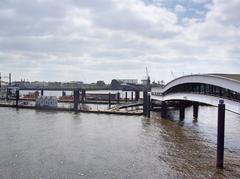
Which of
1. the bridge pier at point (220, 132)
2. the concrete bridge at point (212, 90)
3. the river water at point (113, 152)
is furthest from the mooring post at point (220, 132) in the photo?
the concrete bridge at point (212, 90)

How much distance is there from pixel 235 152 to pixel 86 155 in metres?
19.0

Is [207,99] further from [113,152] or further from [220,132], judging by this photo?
[113,152]

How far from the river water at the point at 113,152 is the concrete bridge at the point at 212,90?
6227mm

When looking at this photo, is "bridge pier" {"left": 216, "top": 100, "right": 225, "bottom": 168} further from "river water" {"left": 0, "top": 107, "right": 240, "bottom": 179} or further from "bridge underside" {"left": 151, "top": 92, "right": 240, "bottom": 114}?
"bridge underside" {"left": 151, "top": 92, "right": 240, "bottom": 114}

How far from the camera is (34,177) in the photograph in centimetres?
3014

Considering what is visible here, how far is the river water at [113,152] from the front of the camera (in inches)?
1265

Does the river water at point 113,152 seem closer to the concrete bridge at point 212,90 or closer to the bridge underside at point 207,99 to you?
the bridge underside at point 207,99

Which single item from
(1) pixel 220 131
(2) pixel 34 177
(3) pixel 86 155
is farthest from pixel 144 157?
(2) pixel 34 177

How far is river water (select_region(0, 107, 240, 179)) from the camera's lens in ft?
105

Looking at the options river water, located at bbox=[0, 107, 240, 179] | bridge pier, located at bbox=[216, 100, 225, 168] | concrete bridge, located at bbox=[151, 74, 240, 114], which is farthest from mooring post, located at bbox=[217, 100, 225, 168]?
concrete bridge, located at bbox=[151, 74, 240, 114]

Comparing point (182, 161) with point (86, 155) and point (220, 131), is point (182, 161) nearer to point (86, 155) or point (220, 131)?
point (220, 131)

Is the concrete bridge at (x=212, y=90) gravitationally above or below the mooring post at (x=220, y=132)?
above

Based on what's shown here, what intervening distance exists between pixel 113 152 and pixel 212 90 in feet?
71.1

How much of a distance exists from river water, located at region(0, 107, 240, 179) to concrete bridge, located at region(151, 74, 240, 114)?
20.4ft
